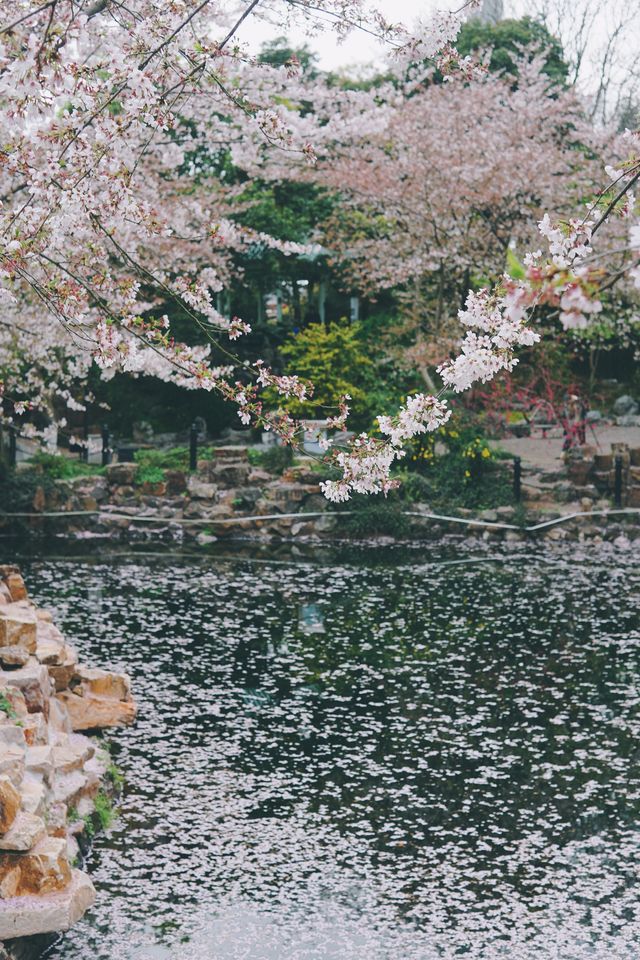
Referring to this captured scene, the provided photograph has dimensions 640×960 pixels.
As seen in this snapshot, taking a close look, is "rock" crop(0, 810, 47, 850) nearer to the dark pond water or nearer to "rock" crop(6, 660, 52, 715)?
the dark pond water

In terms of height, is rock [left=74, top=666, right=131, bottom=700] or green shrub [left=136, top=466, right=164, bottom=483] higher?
green shrub [left=136, top=466, right=164, bottom=483]

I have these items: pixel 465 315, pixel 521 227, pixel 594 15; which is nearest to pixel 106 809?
pixel 465 315

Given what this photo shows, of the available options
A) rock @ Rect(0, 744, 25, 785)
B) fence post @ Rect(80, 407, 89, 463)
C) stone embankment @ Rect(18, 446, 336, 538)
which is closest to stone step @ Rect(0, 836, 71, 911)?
rock @ Rect(0, 744, 25, 785)

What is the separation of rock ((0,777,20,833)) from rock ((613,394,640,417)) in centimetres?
2387

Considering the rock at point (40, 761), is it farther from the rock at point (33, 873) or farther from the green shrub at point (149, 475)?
the green shrub at point (149, 475)

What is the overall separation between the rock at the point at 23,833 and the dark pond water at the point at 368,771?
0.71 metres

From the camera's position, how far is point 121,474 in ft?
75.5

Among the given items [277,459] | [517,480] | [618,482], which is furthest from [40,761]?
[618,482]

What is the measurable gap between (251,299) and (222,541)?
9186 mm

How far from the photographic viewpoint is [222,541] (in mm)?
21906

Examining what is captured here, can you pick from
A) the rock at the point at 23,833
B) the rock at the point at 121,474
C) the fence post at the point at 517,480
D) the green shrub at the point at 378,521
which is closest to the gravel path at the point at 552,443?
the fence post at the point at 517,480

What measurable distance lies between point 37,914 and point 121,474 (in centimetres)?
1614

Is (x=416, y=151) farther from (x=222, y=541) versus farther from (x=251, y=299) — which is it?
(x=222, y=541)

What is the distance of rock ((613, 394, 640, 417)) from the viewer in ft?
96.7
